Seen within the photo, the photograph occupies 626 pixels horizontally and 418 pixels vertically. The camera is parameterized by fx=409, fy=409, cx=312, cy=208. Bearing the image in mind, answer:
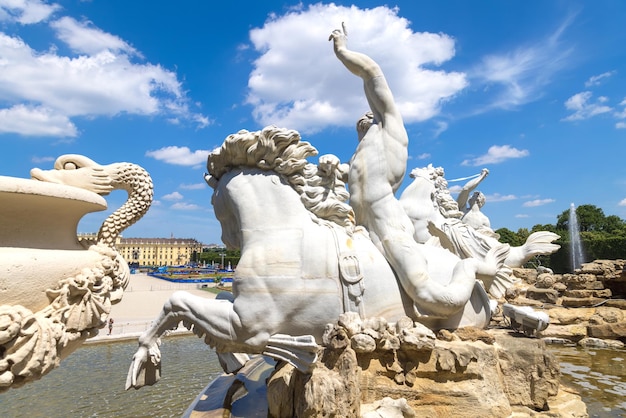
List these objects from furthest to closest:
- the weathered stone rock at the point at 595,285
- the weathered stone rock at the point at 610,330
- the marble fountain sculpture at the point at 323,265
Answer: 1. the weathered stone rock at the point at 595,285
2. the weathered stone rock at the point at 610,330
3. the marble fountain sculpture at the point at 323,265

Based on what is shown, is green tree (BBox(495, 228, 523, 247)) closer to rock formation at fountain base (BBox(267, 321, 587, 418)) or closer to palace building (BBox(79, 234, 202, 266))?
rock formation at fountain base (BBox(267, 321, 587, 418))

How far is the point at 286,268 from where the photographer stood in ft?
10.4

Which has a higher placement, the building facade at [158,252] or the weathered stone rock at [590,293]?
the building facade at [158,252]

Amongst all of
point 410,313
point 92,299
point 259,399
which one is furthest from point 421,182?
point 92,299

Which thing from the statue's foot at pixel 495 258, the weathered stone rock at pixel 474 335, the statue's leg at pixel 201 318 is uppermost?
the statue's foot at pixel 495 258

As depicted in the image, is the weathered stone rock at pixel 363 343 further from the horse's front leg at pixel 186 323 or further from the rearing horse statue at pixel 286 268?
the horse's front leg at pixel 186 323

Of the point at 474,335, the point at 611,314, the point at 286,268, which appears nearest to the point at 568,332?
the point at 611,314

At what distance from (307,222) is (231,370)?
159cm

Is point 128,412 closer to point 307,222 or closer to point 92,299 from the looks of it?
point 92,299

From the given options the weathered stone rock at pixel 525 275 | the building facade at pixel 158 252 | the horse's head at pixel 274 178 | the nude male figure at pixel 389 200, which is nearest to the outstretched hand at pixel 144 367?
the horse's head at pixel 274 178

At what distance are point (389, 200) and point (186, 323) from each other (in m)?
2.00

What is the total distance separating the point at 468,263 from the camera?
3619 millimetres

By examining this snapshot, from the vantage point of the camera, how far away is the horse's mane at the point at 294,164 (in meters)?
3.44

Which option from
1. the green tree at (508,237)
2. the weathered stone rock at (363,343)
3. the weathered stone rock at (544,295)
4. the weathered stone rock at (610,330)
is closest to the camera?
the weathered stone rock at (363,343)
